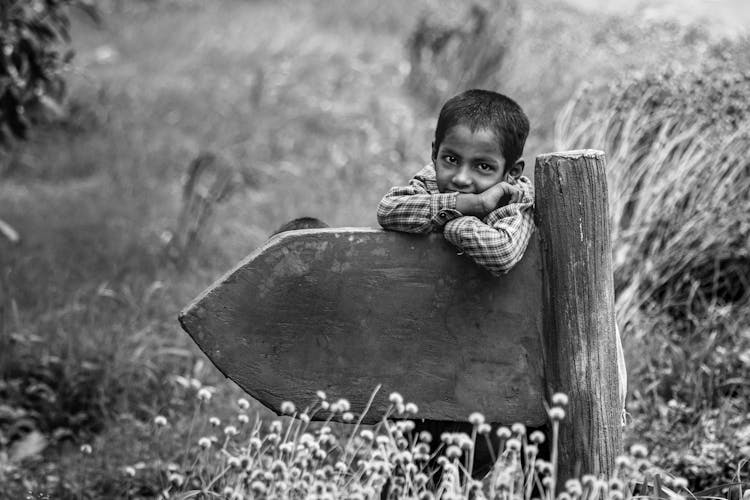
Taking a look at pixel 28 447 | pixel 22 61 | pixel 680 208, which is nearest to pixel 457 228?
pixel 28 447

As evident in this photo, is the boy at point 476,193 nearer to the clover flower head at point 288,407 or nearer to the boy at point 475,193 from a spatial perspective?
the boy at point 475,193

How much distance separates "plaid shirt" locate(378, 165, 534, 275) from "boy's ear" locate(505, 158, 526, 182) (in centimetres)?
7

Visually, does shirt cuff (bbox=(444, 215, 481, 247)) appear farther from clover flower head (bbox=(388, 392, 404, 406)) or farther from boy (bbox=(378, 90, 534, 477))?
clover flower head (bbox=(388, 392, 404, 406))

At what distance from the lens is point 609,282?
2.72 meters

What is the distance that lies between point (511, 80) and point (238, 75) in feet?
10.6

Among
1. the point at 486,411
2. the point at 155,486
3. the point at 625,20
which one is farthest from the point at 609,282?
the point at 625,20

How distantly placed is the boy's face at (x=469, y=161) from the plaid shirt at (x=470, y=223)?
3.2 inches

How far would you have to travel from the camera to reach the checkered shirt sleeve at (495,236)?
2.55 m

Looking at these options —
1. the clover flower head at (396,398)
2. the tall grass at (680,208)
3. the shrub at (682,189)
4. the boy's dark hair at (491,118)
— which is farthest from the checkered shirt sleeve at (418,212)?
the shrub at (682,189)

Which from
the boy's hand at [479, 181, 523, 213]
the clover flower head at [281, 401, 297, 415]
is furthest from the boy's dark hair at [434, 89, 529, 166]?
the clover flower head at [281, 401, 297, 415]

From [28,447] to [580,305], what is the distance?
8.74 ft

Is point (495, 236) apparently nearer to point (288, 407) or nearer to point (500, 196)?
point (500, 196)

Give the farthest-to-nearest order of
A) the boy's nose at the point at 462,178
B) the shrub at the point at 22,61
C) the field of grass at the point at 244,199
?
the shrub at the point at 22,61 < the field of grass at the point at 244,199 < the boy's nose at the point at 462,178

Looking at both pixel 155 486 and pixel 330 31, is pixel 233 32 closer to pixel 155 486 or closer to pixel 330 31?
pixel 330 31
